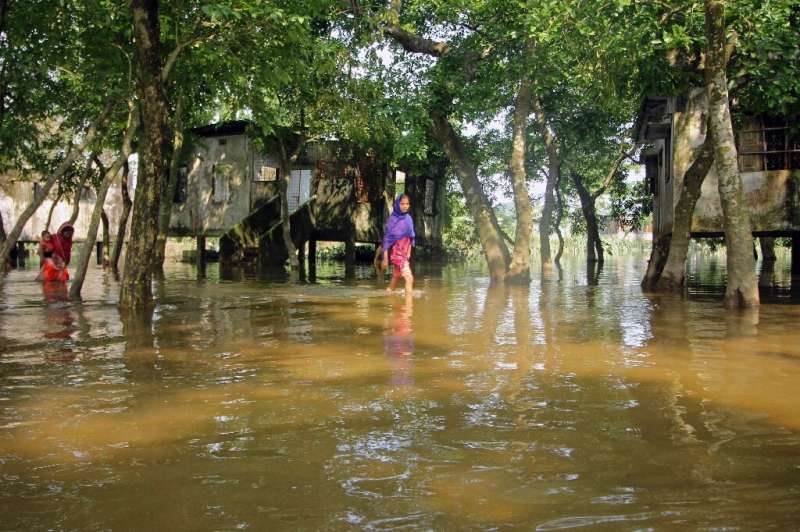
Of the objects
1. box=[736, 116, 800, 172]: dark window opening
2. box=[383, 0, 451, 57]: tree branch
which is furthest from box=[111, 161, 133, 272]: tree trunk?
Answer: box=[736, 116, 800, 172]: dark window opening

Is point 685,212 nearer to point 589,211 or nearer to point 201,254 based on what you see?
point 589,211

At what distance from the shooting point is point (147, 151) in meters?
10.0

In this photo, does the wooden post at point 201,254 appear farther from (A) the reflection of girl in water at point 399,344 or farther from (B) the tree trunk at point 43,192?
(A) the reflection of girl in water at point 399,344

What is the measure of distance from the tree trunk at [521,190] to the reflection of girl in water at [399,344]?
7.10 meters

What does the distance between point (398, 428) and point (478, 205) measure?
48.7ft

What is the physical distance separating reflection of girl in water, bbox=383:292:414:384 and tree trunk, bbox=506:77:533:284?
23.3 ft

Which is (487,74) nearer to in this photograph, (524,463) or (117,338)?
(117,338)

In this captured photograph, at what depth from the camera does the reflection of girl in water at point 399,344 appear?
577 centimetres

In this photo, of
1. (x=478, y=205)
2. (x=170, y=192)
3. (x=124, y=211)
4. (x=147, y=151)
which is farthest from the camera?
(x=124, y=211)

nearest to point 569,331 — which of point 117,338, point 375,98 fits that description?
point 117,338

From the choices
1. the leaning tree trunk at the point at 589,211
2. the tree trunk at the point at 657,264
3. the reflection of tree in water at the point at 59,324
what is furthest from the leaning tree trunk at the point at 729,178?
the leaning tree trunk at the point at 589,211

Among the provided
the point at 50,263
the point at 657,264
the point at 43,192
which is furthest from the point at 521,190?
the point at 50,263

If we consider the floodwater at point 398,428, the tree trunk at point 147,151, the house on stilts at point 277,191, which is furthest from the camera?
the house on stilts at point 277,191

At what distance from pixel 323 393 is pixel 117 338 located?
3.58 m
